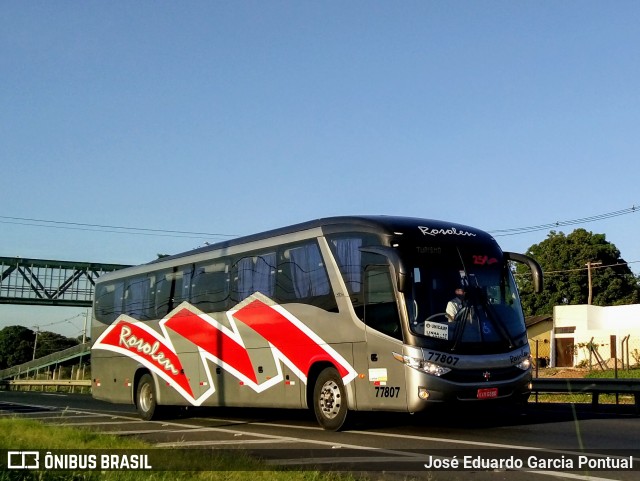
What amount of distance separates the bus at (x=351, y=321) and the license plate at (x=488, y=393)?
1.3 inches

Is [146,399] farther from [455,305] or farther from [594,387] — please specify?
[594,387]

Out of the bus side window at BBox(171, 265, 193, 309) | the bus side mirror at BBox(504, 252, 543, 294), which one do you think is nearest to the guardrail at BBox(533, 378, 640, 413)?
the bus side mirror at BBox(504, 252, 543, 294)

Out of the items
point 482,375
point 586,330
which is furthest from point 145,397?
point 586,330

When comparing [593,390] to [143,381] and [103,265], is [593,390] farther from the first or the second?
[103,265]

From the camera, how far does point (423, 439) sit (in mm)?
12773

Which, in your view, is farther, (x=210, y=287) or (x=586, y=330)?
(x=586, y=330)

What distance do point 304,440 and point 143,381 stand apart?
313 inches

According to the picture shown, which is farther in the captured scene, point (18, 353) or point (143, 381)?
point (18, 353)

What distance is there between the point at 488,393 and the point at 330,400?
2807 mm

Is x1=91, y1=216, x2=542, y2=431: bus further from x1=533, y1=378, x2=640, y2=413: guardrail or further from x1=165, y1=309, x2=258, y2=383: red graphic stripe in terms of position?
x1=533, y1=378, x2=640, y2=413: guardrail

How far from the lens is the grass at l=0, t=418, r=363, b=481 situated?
26.7 feet

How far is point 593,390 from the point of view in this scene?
63.7 ft

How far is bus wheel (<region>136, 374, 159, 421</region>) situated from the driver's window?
761cm

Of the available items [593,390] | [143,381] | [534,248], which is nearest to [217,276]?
[143,381]
